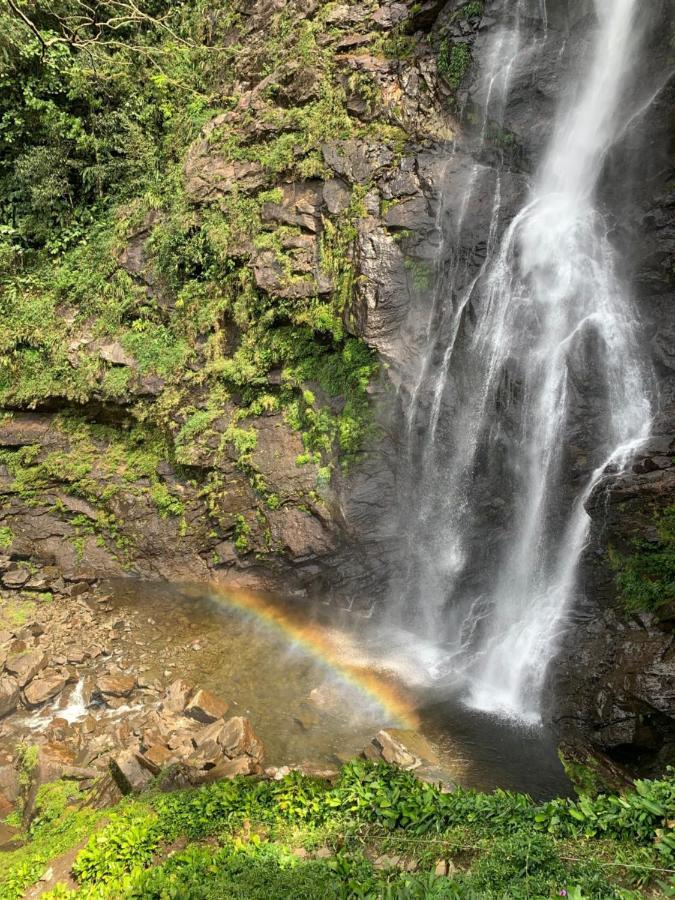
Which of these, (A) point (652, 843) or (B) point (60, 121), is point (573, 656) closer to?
(A) point (652, 843)

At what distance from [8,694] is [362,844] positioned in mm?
7797

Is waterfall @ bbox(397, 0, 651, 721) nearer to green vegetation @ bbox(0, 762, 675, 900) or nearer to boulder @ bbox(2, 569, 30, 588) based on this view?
green vegetation @ bbox(0, 762, 675, 900)

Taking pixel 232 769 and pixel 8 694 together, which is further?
pixel 8 694

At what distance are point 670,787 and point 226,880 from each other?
4.36m

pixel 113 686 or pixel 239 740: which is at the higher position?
pixel 239 740

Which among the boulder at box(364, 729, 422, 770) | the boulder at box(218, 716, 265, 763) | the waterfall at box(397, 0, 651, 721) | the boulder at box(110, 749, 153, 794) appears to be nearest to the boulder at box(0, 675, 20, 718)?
the boulder at box(110, 749, 153, 794)

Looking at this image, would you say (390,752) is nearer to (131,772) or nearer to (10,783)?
(131,772)

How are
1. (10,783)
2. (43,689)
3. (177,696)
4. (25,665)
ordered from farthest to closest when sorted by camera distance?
(25,665) → (43,689) → (177,696) → (10,783)

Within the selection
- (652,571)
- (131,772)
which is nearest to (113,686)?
(131,772)

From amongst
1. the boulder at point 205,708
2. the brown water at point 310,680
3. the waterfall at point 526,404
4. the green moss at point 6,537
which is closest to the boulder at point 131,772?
the boulder at point 205,708

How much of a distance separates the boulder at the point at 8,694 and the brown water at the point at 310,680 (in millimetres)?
1937

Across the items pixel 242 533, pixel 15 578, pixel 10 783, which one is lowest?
pixel 10 783

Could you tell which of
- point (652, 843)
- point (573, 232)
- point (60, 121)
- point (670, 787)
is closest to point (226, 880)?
point (652, 843)

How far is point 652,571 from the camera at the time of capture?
992cm
